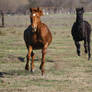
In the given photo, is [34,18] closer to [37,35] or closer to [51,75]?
[37,35]

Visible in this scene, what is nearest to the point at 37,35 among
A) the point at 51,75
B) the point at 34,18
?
the point at 34,18

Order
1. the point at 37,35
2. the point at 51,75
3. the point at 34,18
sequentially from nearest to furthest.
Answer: the point at 34,18 → the point at 37,35 → the point at 51,75

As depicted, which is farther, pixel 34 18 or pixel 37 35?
pixel 37 35

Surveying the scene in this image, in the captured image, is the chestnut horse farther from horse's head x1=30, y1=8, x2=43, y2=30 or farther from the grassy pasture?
the grassy pasture

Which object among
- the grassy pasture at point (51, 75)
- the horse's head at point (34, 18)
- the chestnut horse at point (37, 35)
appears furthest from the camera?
the chestnut horse at point (37, 35)

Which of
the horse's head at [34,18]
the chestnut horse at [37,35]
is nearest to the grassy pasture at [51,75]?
the chestnut horse at [37,35]

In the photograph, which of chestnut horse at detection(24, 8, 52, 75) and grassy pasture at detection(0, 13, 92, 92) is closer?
grassy pasture at detection(0, 13, 92, 92)

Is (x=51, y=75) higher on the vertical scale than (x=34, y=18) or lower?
lower

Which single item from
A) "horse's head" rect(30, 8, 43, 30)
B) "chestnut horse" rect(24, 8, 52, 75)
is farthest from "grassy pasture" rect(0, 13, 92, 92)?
"horse's head" rect(30, 8, 43, 30)

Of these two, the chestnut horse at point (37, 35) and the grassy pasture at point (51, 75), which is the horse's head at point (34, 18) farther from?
the grassy pasture at point (51, 75)

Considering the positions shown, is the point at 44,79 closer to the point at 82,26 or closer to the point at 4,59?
the point at 4,59

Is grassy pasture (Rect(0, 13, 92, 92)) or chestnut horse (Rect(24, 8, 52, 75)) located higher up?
chestnut horse (Rect(24, 8, 52, 75))

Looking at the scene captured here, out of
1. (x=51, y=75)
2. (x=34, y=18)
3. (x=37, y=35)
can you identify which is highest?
(x=34, y=18)

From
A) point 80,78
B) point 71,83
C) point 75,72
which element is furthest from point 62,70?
point 71,83
